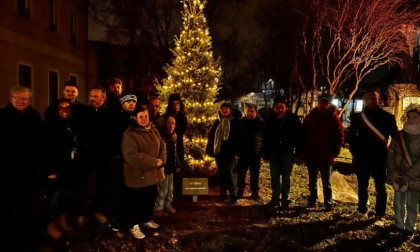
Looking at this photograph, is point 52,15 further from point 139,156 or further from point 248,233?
point 248,233

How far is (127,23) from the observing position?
2039 cm

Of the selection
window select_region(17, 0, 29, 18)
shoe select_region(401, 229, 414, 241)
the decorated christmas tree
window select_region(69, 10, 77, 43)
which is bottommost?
shoe select_region(401, 229, 414, 241)

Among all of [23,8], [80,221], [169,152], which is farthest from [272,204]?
[23,8]

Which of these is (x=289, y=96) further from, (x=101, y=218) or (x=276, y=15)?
(x=101, y=218)

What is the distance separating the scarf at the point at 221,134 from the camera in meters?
6.98

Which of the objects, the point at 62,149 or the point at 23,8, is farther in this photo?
the point at 23,8

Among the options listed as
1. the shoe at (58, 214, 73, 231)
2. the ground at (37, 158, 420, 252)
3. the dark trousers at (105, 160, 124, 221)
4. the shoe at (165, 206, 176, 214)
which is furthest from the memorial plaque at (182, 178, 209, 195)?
the shoe at (58, 214, 73, 231)

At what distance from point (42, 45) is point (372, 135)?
14.8 metres

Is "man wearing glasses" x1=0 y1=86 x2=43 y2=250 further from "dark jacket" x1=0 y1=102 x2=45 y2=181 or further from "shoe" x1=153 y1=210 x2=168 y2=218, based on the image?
"shoe" x1=153 y1=210 x2=168 y2=218

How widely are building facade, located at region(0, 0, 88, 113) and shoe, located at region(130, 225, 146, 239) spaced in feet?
33.1

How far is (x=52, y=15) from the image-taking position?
17.1 m

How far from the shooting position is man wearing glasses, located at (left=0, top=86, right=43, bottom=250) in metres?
4.55

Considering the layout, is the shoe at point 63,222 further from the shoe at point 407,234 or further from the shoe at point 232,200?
the shoe at point 407,234

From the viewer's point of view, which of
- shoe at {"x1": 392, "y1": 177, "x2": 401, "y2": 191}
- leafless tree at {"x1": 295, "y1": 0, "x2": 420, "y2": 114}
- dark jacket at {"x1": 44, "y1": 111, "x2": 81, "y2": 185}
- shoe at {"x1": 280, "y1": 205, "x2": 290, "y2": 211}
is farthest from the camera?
leafless tree at {"x1": 295, "y1": 0, "x2": 420, "y2": 114}
